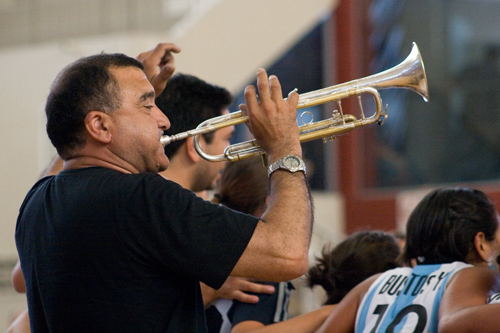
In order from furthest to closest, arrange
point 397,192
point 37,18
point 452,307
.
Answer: point 37,18
point 397,192
point 452,307

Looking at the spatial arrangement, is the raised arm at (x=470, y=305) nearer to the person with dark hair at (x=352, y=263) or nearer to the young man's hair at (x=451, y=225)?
the young man's hair at (x=451, y=225)

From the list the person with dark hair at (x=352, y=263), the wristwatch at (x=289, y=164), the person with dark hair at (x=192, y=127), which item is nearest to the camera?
the wristwatch at (x=289, y=164)

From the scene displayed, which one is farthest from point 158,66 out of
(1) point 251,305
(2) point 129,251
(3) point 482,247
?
(3) point 482,247

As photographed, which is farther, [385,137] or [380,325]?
[385,137]

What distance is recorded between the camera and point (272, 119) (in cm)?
174

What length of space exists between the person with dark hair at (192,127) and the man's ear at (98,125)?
0.75m

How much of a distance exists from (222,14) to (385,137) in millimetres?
2907

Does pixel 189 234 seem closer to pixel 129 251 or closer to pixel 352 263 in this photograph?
pixel 129 251

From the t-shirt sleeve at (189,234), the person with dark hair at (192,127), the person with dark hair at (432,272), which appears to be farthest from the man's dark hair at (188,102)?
the t-shirt sleeve at (189,234)

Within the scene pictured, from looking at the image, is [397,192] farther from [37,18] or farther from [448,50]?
[37,18]

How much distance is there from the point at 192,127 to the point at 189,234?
1042 millimetres

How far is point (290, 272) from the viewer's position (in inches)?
61.7

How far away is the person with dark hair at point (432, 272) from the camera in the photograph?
2.12 meters

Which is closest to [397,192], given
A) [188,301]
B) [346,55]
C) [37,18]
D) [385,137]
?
[385,137]
